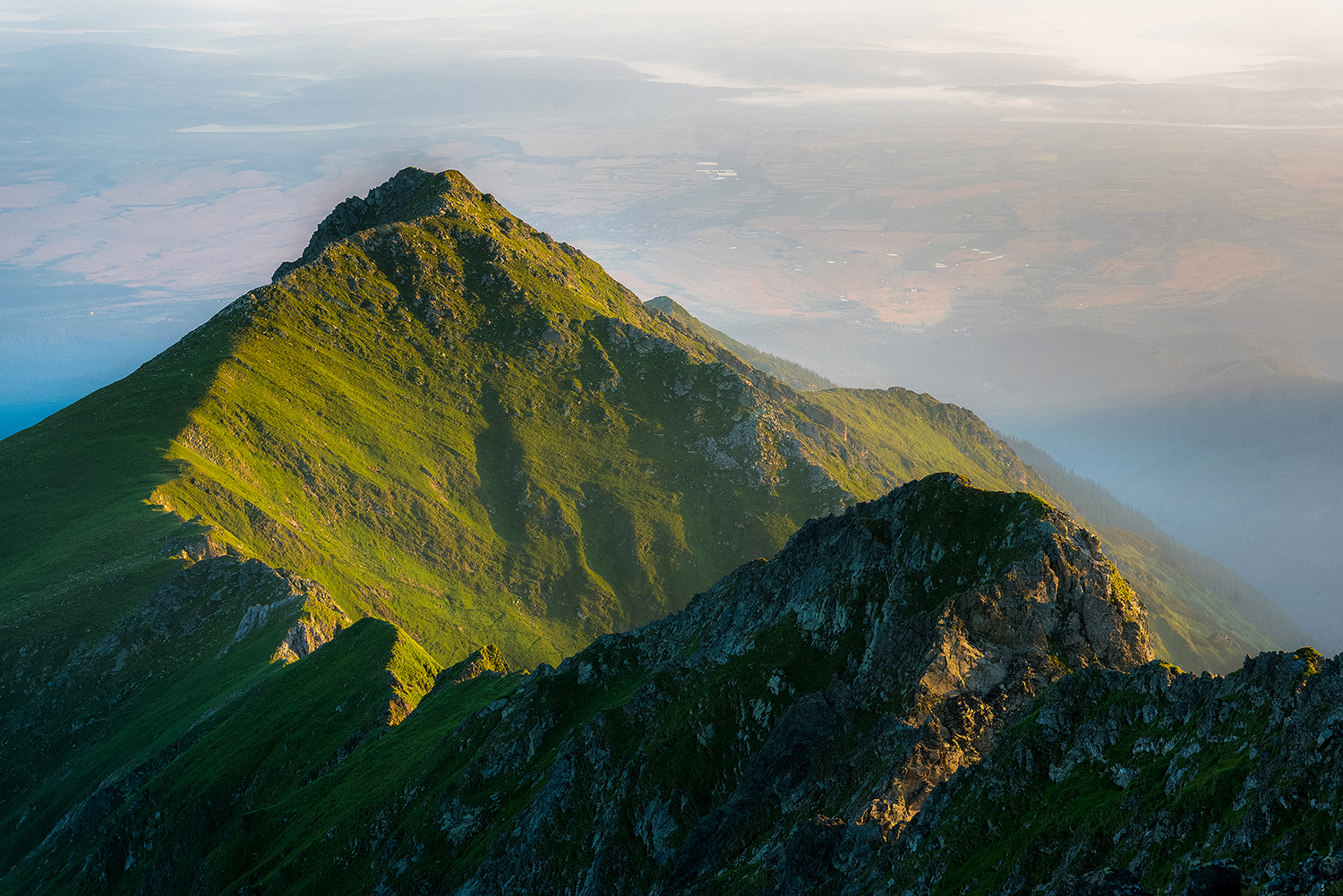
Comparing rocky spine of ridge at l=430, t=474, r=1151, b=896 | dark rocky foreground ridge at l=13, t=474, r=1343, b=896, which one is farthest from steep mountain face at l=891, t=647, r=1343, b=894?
rocky spine of ridge at l=430, t=474, r=1151, b=896

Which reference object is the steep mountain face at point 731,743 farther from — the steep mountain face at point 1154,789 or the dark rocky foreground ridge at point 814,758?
the steep mountain face at point 1154,789

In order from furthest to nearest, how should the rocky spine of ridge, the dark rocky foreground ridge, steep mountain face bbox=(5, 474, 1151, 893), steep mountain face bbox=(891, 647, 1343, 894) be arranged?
steep mountain face bbox=(5, 474, 1151, 893) < the rocky spine of ridge < the dark rocky foreground ridge < steep mountain face bbox=(891, 647, 1343, 894)

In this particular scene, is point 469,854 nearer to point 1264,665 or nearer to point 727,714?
point 727,714

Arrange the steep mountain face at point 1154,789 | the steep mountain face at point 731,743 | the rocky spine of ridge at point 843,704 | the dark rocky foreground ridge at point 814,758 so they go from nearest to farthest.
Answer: the steep mountain face at point 1154,789
the dark rocky foreground ridge at point 814,758
the rocky spine of ridge at point 843,704
the steep mountain face at point 731,743

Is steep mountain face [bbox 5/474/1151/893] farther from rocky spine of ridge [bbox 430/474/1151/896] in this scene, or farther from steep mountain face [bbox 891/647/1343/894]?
steep mountain face [bbox 891/647/1343/894]

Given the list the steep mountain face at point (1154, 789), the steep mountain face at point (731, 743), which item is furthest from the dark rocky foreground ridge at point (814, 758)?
the steep mountain face at point (731, 743)

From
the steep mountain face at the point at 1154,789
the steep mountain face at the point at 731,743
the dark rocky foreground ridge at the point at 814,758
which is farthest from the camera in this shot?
the steep mountain face at the point at 731,743

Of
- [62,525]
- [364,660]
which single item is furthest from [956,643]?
[62,525]

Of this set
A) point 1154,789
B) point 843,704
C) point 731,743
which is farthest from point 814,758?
point 1154,789

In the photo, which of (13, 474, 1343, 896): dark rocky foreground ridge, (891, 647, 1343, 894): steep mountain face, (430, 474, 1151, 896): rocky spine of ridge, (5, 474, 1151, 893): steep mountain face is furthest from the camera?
(5, 474, 1151, 893): steep mountain face
